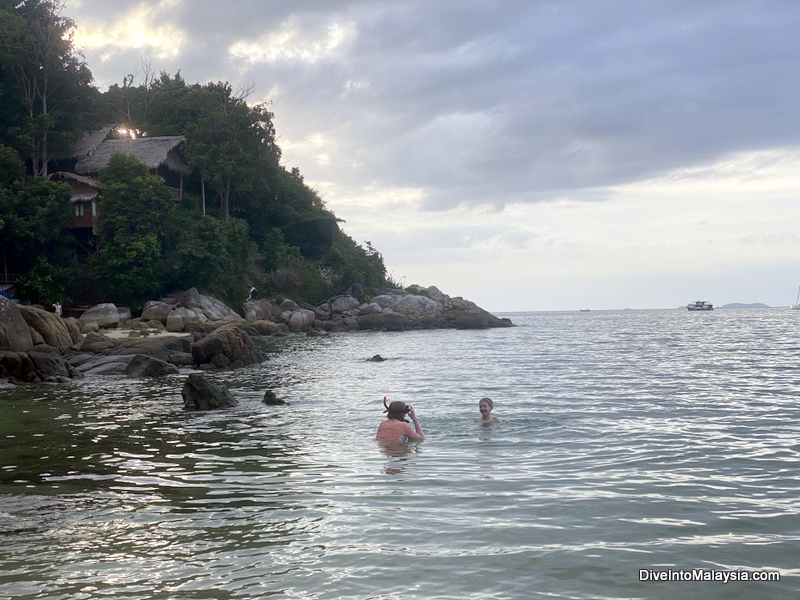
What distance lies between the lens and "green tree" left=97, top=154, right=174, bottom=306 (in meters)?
41.2

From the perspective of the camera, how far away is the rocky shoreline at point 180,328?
23.0 m

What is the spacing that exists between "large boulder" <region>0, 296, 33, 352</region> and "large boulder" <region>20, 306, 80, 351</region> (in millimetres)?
1612

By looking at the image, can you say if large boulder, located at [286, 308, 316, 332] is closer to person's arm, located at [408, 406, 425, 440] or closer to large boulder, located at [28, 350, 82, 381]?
large boulder, located at [28, 350, 82, 381]

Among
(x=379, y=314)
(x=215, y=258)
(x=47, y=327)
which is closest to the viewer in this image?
(x=47, y=327)

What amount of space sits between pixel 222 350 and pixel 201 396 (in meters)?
11.2

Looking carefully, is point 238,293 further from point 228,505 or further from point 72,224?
point 228,505

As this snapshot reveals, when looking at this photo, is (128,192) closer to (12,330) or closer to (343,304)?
(12,330)

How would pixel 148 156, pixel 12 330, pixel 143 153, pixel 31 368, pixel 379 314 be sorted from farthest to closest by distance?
pixel 379 314
pixel 143 153
pixel 148 156
pixel 12 330
pixel 31 368

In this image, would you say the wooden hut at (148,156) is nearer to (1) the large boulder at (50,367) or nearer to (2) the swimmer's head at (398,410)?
(1) the large boulder at (50,367)

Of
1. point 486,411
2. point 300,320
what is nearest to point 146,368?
point 486,411

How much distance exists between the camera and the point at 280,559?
5688 mm

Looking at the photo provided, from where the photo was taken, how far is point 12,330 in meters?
23.3

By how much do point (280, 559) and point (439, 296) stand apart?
222 ft

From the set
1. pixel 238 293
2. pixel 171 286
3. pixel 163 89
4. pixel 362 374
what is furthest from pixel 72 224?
pixel 362 374
